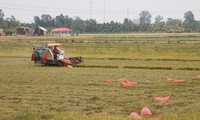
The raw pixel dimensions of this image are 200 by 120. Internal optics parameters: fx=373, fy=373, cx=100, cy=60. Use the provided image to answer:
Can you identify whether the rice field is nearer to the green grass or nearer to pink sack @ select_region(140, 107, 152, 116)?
the green grass

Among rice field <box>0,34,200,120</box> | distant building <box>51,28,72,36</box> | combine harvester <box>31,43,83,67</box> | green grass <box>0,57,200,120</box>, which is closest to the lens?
rice field <box>0,34,200,120</box>

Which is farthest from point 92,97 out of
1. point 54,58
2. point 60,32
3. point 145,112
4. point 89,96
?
point 60,32

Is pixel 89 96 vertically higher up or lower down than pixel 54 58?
lower down

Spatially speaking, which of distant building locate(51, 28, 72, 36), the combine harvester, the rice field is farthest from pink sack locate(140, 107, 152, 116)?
distant building locate(51, 28, 72, 36)

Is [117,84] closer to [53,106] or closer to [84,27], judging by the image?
[53,106]

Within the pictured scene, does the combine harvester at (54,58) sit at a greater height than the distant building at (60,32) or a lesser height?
lesser

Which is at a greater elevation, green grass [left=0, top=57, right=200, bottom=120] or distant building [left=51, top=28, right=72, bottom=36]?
distant building [left=51, top=28, right=72, bottom=36]

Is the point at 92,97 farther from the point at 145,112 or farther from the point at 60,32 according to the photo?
the point at 60,32

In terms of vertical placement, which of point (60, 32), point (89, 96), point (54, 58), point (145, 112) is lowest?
point (89, 96)

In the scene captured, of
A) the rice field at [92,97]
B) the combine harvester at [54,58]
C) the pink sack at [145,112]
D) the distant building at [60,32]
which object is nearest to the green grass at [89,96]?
the rice field at [92,97]

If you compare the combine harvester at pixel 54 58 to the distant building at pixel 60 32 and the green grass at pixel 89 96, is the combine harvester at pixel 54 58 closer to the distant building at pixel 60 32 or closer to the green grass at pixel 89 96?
the green grass at pixel 89 96

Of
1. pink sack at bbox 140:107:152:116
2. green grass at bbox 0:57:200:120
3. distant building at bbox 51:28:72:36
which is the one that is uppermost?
distant building at bbox 51:28:72:36

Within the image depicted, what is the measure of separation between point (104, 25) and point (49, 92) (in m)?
117

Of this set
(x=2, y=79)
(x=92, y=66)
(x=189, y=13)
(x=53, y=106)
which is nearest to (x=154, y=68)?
(x=92, y=66)
